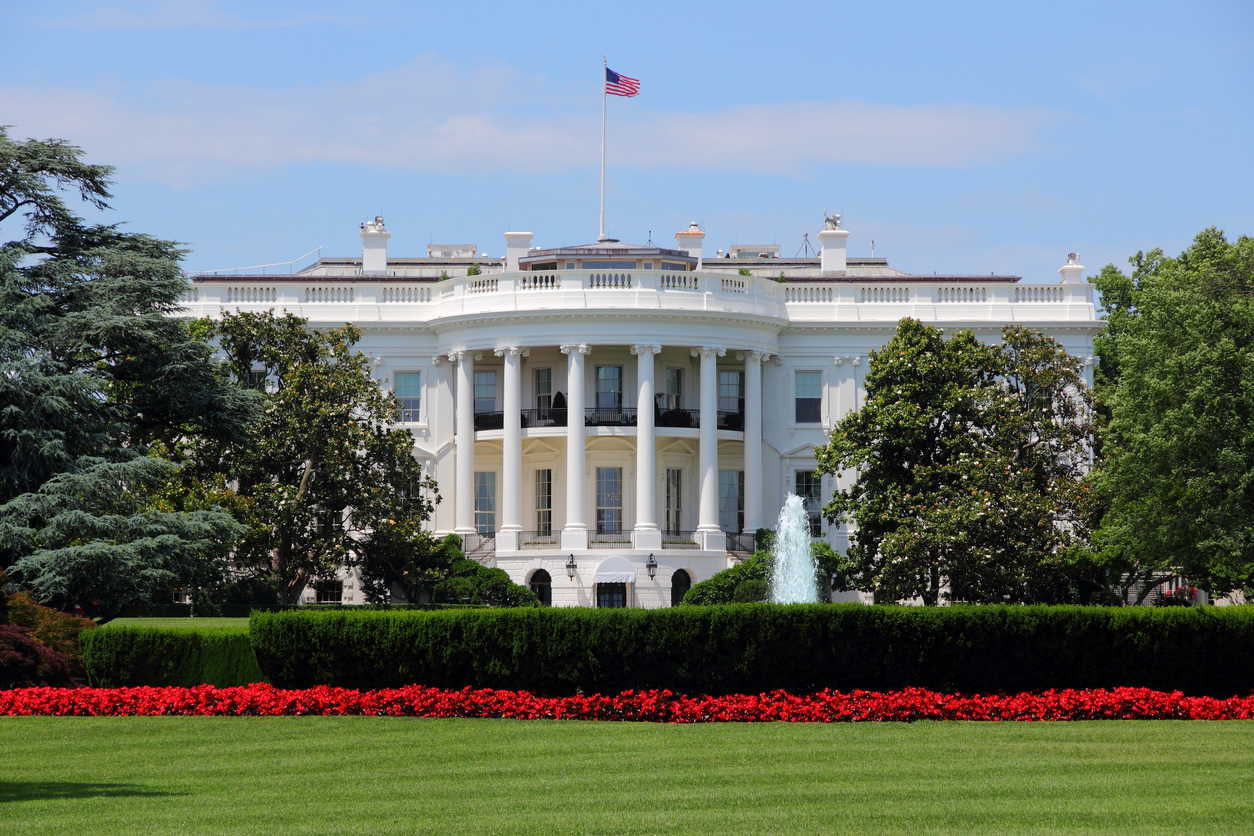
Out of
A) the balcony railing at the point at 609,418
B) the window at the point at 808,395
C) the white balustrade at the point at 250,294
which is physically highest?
the white balustrade at the point at 250,294

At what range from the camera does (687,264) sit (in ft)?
184

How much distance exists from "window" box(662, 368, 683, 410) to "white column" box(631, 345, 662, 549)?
2618 millimetres

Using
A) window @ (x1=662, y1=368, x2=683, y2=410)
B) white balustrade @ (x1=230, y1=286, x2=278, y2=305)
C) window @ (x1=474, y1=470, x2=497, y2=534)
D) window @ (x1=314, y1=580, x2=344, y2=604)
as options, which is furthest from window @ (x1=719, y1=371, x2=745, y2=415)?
white balustrade @ (x1=230, y1=286, x2=278, y2=305)

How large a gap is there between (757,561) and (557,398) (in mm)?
10213

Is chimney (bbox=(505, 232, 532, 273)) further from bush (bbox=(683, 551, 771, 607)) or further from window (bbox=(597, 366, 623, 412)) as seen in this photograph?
bush (bbox=(683, 551, 771, 607))

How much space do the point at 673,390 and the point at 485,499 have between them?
25.4 ft

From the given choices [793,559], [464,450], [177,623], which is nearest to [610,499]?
[464,450]

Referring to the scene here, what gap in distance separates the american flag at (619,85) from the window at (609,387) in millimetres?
Answer: 9866

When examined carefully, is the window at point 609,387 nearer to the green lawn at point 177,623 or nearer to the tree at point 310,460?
the tree at point 310,460

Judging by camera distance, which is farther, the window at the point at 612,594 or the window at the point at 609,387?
the window at the point at 609,387

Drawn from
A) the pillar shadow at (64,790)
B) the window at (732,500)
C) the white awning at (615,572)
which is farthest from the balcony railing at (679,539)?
the pillar shadow at (64,790)

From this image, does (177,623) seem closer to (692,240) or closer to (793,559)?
(793,559)

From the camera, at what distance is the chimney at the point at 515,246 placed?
188 feet

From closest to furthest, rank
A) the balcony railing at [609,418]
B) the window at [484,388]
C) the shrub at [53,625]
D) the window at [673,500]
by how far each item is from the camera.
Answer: the shrub at [53,625]
the balcony railing at [609,418]
the window at [673,500]
the window at [484,388]
